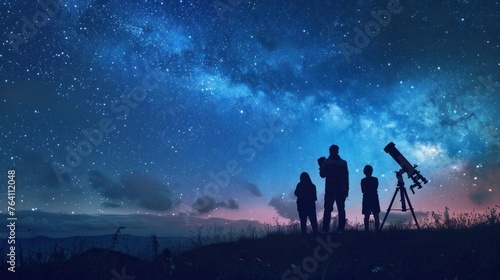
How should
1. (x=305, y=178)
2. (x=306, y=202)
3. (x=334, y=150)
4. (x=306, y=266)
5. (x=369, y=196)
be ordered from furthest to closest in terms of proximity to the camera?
1. (x=305, y=178)
2. (x=306, y=202)
3. (x=369, y=196)
4. (x=334, y=150)
5. (x=306, y=266)

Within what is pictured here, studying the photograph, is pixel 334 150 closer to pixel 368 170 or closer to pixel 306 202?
pixel 368 170

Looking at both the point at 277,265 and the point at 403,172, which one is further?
the point at 403,172

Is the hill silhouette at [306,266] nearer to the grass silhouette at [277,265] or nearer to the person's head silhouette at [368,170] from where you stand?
the grass silhouette at [277,265]

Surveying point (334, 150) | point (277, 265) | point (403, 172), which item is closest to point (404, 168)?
point (403, 172)

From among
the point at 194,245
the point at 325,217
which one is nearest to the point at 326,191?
the point at 325,217

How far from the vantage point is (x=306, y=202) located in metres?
12.1

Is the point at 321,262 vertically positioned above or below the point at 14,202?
below

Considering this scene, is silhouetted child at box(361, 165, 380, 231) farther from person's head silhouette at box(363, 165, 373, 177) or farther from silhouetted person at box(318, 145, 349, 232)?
silhouetted person at box(318, 145, 349, 232)

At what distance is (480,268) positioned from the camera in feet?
15.4

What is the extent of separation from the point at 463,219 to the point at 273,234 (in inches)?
220

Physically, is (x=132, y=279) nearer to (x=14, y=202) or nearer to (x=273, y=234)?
(x=14, y=202)

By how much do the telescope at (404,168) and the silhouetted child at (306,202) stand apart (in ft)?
8.90

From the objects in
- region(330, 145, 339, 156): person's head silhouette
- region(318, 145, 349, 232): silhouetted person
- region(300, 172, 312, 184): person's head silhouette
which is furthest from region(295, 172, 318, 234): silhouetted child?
region(330, 145, 339, 156): person's head silhouette

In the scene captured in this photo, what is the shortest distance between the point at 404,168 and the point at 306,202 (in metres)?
3.29
